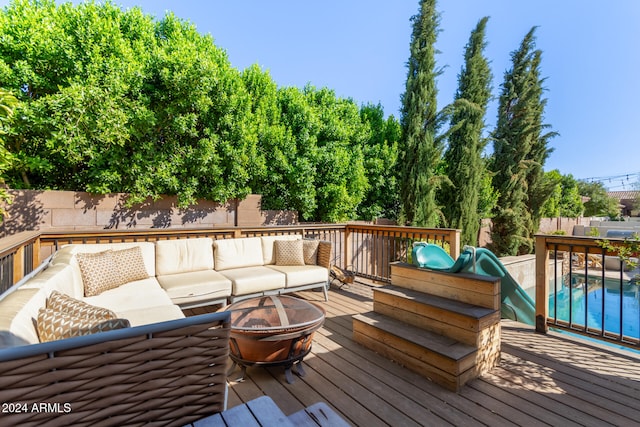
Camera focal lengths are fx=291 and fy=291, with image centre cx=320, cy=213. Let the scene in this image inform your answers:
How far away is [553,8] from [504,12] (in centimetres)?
123

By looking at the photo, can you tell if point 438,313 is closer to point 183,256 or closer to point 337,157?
point 183,256

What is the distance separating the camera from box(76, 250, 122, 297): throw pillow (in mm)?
2801

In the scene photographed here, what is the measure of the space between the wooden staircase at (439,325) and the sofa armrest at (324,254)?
1316 mm

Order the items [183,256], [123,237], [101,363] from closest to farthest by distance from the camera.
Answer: [101,363], [183,256], [123,237]

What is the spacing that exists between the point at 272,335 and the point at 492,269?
2.39 m

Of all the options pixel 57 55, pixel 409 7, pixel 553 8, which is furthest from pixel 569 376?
pixel 553 8

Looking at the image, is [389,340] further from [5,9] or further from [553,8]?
[553,8]

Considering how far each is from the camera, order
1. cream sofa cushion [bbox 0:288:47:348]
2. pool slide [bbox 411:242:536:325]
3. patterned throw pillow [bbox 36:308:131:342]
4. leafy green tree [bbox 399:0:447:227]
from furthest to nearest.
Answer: leafy green tree [bbox 399:0:447:227]
pool slide [bbox 411:242:536:325]
patterned throw pillow [bbox 36:308:131:342]
cream sofa cushion [bbox 0:288:47:348]

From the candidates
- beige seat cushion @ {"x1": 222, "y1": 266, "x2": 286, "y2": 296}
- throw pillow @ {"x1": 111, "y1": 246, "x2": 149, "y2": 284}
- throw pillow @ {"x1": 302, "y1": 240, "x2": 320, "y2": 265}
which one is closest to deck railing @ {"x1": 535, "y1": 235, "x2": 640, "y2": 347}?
throw pillow @ {"x1": 302, "y1": 240, "x2": 320, "y2": 265}

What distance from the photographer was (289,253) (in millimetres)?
4281

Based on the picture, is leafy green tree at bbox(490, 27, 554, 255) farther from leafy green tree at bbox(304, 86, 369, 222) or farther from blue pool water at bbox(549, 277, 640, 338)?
leafy green tree at bbox(304, 86, 369, 222)

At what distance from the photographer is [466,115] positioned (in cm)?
920

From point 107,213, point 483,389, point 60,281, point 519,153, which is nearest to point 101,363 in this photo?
point 60,281

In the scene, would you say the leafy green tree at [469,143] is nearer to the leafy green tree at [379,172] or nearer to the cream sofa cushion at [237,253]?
the leafy green tree at [379,172]
